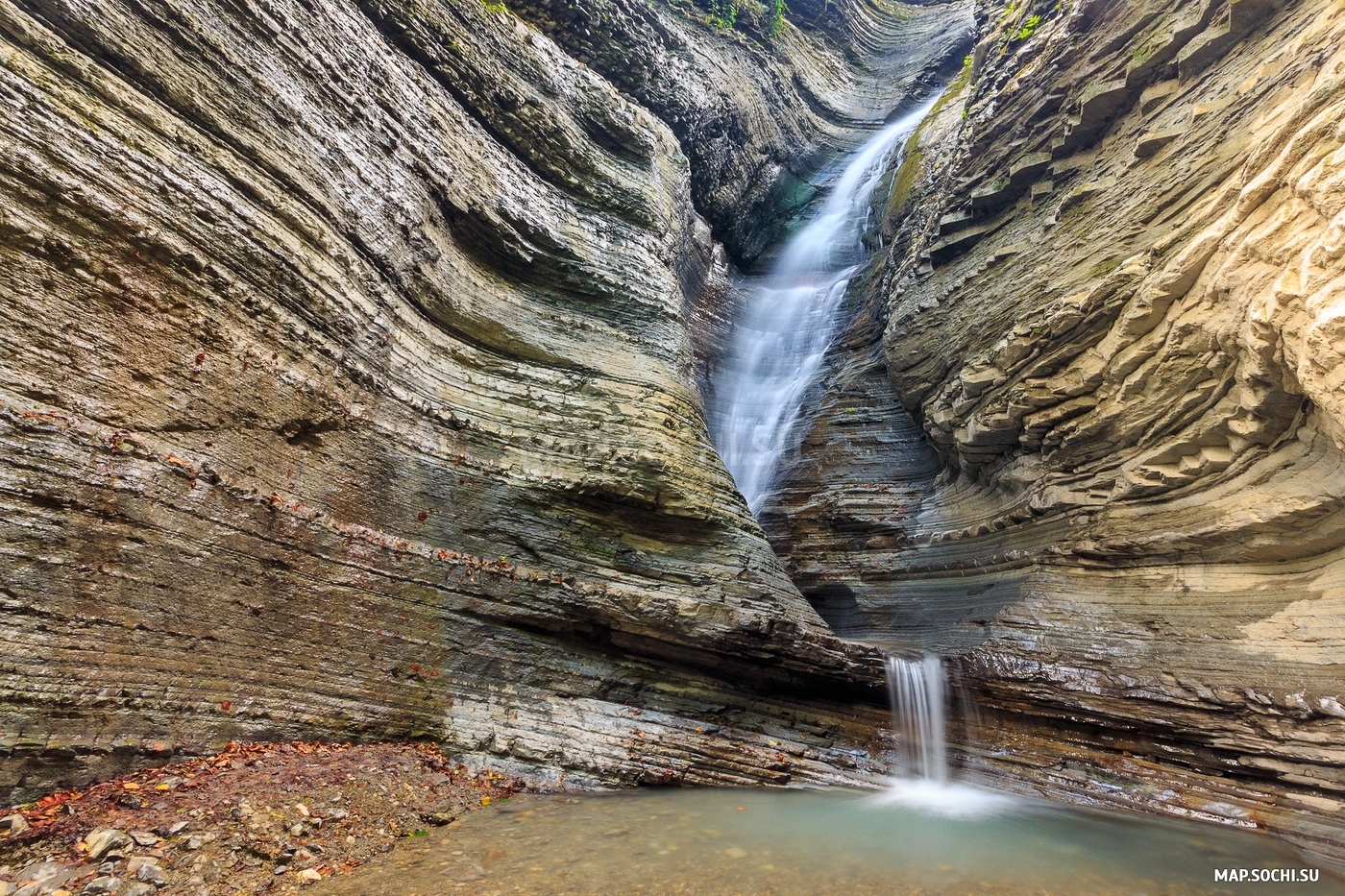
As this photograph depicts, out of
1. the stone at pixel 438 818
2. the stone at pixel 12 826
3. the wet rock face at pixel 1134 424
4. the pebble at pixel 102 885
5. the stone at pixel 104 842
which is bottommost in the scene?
the pebble at pixel 102 885

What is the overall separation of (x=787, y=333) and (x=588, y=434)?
10628 millimetres

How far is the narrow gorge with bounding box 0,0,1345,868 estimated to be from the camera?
17.4 feet

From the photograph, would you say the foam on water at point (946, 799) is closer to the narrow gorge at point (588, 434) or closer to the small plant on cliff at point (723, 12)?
the narrow gorge at point (588, 434)

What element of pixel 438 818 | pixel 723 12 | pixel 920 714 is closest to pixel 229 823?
pixel 438 818

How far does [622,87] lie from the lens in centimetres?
1639

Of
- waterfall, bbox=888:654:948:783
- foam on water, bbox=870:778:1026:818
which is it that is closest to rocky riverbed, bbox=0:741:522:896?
foam on water, bbox=870:778:1026:818

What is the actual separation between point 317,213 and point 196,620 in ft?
15.8

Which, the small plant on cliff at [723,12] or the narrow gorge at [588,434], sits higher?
the small plant on cliff at [723,12]

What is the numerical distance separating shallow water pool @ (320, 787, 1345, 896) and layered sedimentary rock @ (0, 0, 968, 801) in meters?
1.24

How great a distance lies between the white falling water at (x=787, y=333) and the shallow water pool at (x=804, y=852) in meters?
8.40

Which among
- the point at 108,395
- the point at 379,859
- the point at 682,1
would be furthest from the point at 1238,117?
the point at 682,1

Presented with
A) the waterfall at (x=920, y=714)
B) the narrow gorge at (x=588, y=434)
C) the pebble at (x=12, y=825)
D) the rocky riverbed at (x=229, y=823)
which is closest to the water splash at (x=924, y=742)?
the waterfall at (x=920, y=714)

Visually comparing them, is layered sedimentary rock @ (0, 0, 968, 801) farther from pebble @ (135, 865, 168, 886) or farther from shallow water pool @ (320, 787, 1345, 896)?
pebble @ (135, 865, 168, 886)

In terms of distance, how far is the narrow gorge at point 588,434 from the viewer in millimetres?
5293
